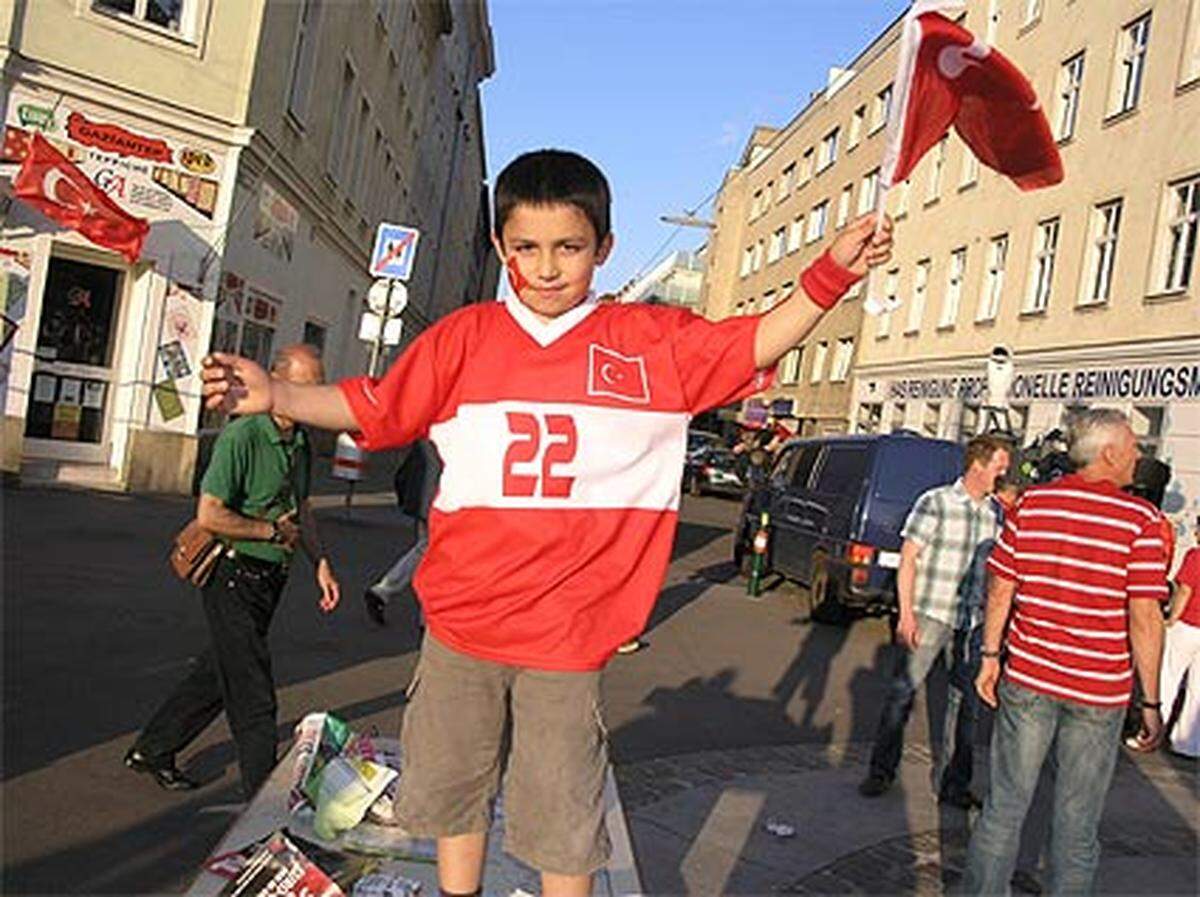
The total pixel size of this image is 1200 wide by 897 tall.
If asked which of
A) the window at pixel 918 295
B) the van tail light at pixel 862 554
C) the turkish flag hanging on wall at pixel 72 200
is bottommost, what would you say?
the van tail light at pixel 862 554

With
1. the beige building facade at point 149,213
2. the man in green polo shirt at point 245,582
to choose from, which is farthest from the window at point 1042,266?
the man in green polo shirt at point 245,582

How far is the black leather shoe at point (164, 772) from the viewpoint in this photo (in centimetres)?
494

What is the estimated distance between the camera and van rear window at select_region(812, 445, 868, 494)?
1195 centimetres

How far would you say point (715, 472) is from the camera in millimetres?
32281

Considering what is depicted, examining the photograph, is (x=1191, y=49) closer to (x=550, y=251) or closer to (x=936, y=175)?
(x=936, y=175)

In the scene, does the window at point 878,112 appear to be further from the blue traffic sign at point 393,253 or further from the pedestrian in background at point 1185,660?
the pedestrian in background at point 1185,660

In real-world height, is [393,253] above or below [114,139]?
below

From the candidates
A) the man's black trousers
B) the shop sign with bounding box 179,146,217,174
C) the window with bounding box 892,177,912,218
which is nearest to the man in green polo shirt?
the man's black trousers

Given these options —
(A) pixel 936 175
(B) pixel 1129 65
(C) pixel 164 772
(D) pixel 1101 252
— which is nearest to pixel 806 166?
(A) pixel 936 175

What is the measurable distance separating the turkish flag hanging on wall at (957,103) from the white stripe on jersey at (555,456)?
86cm

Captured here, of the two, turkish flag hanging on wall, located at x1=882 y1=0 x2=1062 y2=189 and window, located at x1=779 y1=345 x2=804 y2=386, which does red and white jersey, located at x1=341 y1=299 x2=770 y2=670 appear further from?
window, located at x1=779 y1=345 x2=804 y2=386

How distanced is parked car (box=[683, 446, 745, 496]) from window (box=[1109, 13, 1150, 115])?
13.6 meters

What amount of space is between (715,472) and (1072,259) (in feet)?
40.5

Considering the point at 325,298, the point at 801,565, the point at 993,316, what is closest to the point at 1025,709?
the point at 801,565
